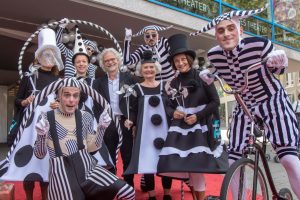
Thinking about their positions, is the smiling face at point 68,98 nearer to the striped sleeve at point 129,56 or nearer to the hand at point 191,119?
the hand at point 191,119

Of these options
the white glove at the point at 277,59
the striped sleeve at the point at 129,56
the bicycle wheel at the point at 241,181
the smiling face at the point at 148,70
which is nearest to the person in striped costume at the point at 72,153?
the bicycle wheel at the point at 241,181

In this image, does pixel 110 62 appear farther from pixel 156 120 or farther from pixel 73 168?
pixel 73 168

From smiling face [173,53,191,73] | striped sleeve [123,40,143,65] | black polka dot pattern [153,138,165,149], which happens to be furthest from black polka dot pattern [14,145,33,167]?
striped sleeve [123,40,143,65]

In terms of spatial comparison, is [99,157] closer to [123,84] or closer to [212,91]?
[123,84]

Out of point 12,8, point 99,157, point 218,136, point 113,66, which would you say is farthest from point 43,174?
point 12,8

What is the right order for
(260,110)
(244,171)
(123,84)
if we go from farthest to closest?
(123,84) < (260,110) < (244,171)

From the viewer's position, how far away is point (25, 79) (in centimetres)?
428

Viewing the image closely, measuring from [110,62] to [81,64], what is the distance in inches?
13.8

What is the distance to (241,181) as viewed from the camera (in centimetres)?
288

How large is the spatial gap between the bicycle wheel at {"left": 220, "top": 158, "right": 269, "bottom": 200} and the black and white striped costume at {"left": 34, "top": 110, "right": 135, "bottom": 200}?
0.85 metres

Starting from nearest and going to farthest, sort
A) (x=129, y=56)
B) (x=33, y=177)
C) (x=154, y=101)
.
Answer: (x=33, y=177) < (x=154, y=101) < (x=129, y=56)

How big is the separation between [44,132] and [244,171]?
1636mm

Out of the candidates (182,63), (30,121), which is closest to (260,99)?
(182,63)

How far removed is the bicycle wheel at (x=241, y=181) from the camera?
266 centimetres
